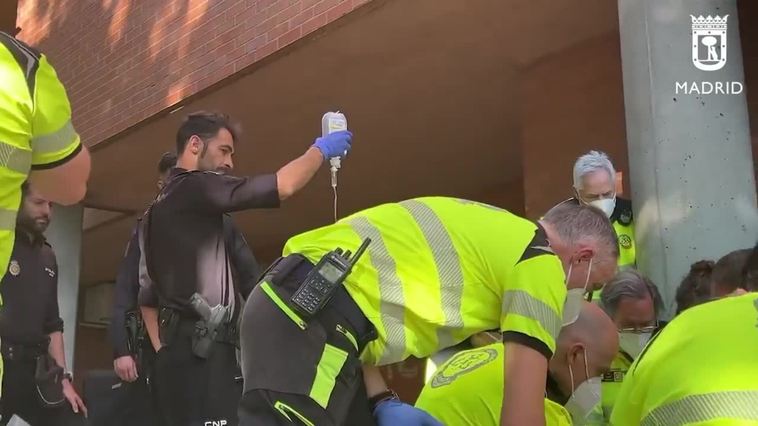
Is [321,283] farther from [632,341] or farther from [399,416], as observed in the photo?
[632,341]

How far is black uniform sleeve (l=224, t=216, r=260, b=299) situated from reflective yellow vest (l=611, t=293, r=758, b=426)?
245 centimetres

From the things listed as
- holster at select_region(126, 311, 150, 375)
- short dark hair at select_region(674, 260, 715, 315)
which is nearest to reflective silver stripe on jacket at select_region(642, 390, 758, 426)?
short dark hair at select_region(674, 260, 715, 315)

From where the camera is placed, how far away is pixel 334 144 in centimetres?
344

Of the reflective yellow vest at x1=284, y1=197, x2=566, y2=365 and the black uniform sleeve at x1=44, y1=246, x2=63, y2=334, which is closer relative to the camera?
the reflective yellow vest at x1=284, y1=197, x2=566, y2=365

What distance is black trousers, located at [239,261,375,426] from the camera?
2119mm

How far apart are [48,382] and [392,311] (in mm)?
2274

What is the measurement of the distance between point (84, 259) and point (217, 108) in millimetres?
6699

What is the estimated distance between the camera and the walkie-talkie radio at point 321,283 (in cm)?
216

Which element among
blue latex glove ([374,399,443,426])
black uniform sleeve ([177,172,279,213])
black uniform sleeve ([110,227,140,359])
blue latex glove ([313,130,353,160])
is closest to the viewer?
blue latex glove ([374,399,443,426])

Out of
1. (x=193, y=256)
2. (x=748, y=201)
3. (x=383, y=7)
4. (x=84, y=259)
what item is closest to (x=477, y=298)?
(x=193, y=256)

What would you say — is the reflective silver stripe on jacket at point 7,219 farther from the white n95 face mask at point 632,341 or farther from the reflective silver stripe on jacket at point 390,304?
the white n95 face mask at point 632,341

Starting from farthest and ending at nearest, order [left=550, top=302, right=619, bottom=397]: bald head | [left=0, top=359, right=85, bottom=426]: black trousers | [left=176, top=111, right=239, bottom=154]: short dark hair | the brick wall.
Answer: the brick wall → [left=176, top=111, right=239, bottom=154]: short dark hair → [left=0, top=359, right=85, bottom=426]: black trousers → [left=550, top=302, right=619, bottom=397]: bald head

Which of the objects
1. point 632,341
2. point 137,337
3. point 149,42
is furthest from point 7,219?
point 149,42

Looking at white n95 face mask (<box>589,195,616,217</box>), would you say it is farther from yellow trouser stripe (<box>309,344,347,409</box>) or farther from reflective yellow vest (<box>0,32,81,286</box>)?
reflective yellow vest (<box>0,32,81,286</box>)
